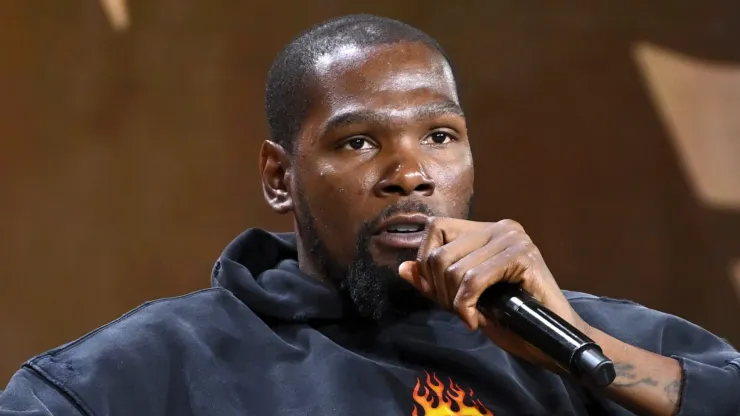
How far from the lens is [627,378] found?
139 cm

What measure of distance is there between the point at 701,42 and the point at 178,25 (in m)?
1.60

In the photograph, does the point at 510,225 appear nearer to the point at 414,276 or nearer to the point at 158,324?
the point at 414,276

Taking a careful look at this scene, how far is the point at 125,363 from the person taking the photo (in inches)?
52.9

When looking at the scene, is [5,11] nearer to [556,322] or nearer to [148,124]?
[148,124]

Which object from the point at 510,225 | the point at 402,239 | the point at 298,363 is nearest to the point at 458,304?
the point at 510,225

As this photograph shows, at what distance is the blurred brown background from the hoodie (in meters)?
1.20

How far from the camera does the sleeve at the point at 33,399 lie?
1.21m

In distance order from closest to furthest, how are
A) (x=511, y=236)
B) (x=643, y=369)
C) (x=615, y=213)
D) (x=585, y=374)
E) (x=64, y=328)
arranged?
1. (x=585, y=374)
2. (x=511, y=236)
3. (x=643, y=369)
4. (x=64, y=328)
5. (x=615, y=213)

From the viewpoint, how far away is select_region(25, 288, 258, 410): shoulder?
129 cm

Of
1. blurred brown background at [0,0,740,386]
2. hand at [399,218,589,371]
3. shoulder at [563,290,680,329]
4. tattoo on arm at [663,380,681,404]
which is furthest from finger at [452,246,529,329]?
blurred brown background at [0,0,740,386]

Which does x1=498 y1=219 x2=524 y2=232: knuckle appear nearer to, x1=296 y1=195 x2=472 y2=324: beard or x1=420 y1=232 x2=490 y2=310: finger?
x1=420 y1=232 x2=490 y2=310: finger

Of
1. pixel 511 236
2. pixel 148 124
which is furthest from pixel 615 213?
pixel 511 236

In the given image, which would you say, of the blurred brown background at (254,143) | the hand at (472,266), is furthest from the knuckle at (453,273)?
the blurred brown background at (254,143)

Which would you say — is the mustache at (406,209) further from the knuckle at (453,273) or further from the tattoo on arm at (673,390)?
the tattoo on arm at (673,390)
